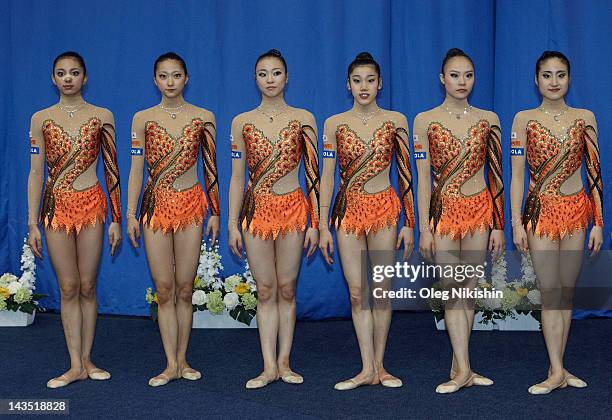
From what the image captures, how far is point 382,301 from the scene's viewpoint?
4469mm

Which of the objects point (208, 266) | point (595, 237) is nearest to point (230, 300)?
point (208, 266)

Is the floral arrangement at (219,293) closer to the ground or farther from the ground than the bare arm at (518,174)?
closer to the ground

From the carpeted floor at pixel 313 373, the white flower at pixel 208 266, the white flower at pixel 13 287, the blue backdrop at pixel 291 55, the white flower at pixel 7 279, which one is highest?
the blue backdrop at pixel 291 55

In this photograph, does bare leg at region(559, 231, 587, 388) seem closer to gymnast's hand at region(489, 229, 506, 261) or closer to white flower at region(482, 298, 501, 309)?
gymnast's hand at region(489, 229, 506, 261)

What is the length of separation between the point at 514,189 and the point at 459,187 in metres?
0.33

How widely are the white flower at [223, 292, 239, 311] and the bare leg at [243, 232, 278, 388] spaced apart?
1641 millimetres

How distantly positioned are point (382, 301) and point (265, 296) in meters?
0.70

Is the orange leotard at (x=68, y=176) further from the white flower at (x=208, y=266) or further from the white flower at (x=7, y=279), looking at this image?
the white flower at (x=7, y=279)

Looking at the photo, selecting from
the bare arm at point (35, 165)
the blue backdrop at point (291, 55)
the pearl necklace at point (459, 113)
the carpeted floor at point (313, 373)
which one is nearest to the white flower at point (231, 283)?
the blue backdrop at point (291, 55)

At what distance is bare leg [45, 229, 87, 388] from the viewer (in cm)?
449

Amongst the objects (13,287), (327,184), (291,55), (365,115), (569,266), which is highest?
(291,55)

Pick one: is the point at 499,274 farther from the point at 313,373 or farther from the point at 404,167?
the point at 404,167

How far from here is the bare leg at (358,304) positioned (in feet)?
14.4

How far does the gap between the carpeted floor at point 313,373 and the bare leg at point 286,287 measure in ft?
0.45
